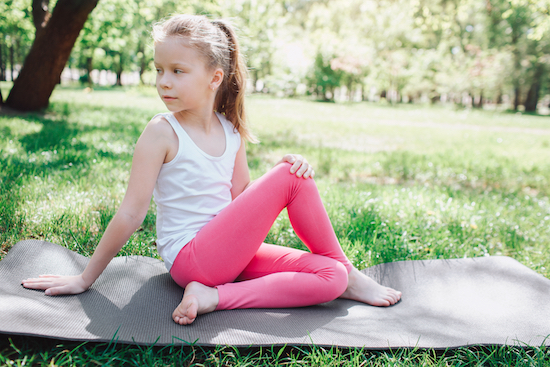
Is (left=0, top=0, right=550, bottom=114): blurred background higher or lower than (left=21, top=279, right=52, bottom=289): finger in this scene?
higher

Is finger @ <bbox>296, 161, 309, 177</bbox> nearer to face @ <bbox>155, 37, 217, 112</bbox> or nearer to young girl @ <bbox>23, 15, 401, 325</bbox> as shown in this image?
young girl @ <bbox>23, 15, 401, 325</bbox>

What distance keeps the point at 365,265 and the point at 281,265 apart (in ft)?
2.48

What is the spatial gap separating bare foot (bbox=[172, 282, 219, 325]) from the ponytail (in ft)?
2.85

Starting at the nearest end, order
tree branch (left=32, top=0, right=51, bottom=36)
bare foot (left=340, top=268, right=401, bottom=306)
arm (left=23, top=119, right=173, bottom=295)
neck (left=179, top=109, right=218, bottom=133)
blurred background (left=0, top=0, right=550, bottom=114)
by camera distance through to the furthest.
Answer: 1. arm (left=23, top=119, right=173, bottom=295)
2. neck (left=179, top=109, right=218, bottom=133)
3. bare foot (left=340, top=268, right=401, bottom=306)
4. tree branch (left=32, top=0, right=51, bottom=36)
5. blurred background (left=0, top=0, right=550, bottom=114)

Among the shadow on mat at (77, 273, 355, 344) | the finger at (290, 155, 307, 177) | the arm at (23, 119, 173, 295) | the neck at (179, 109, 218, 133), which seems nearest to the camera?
→ the shadow on mat at (77, 273, 355, 344)

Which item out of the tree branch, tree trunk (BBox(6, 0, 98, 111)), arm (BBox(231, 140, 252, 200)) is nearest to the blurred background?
the tree branch

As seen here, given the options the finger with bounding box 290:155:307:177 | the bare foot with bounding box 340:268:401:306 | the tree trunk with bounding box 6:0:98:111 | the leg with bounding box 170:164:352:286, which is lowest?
the bare foot with bounding box 340:268:401:306

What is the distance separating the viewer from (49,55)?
673 cm

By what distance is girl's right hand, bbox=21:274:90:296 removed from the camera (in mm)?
1711

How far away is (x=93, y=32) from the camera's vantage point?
12156 mm

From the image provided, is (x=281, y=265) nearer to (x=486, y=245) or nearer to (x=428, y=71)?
(x=486, y=245)

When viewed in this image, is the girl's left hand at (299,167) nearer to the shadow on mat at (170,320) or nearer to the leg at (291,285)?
the leg at (291,285)

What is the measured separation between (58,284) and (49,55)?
6.39m

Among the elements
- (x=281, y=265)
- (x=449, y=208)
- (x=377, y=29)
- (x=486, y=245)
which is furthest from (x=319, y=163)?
(x=377, y=29)
